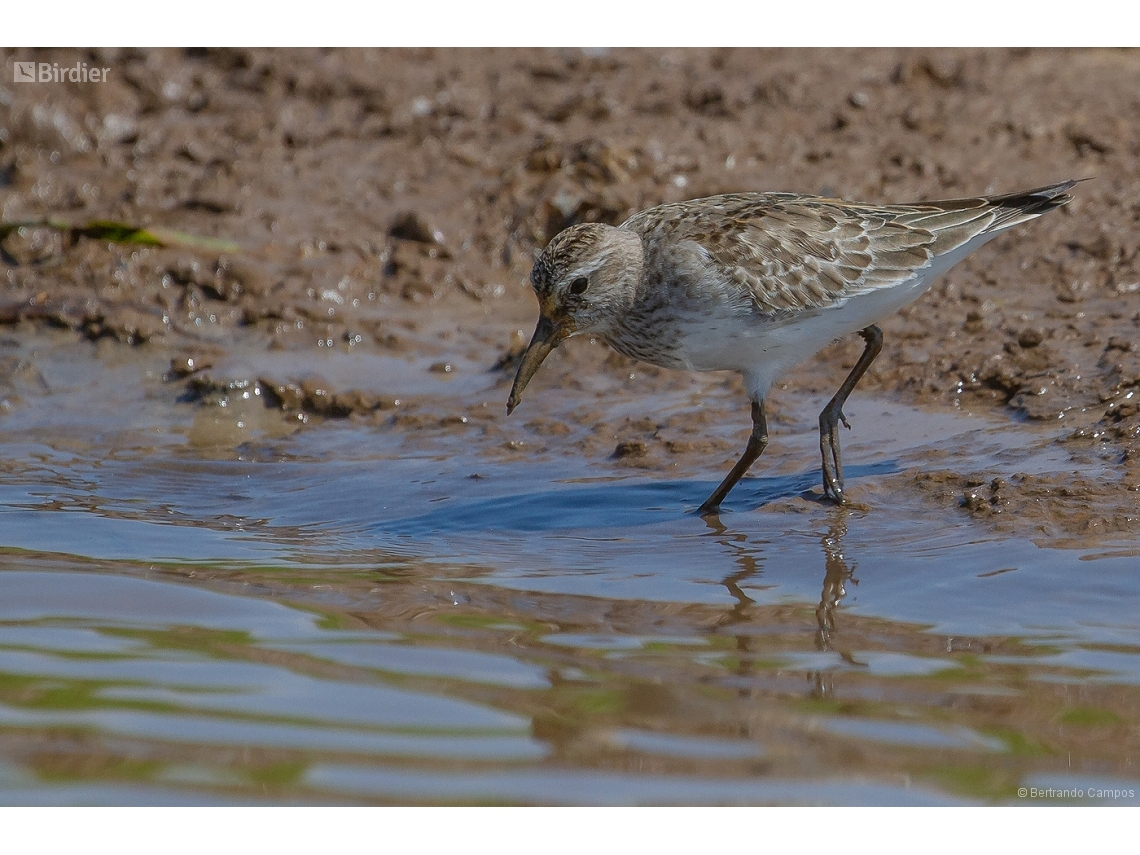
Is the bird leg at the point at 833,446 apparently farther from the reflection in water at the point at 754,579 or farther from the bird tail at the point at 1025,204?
the bird tail at the point at 1025,204

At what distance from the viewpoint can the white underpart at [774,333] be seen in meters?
7.20

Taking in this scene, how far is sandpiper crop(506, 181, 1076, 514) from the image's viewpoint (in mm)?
7211

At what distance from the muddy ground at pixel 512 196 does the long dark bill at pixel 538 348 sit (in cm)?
97

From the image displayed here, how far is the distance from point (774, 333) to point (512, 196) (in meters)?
4.17

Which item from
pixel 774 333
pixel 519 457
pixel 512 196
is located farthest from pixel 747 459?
pixel 512 196

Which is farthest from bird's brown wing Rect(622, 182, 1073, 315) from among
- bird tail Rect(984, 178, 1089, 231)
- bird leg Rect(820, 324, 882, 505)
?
bird leg Rect(820, 324, 882, 505)

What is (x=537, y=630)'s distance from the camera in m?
5.66

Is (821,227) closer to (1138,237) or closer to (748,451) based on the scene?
(748,451)

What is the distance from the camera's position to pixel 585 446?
8.45 metres

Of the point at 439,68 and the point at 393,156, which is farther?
the point at 439,68

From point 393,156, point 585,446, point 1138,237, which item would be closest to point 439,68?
point 393,156

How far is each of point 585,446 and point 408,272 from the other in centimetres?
294

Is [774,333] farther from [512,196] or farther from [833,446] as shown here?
[512,196]

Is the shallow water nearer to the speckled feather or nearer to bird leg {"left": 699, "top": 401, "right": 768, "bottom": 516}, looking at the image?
bird leg {"left": 699, "top": 401, "right": 768, "bottom": 516}
